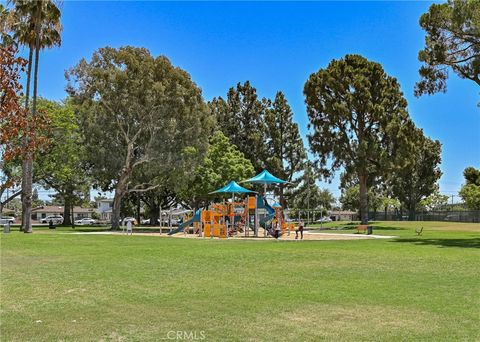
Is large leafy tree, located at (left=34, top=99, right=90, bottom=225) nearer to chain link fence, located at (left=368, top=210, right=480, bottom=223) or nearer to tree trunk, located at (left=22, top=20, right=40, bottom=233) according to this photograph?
tree trunk, located at (left=22, top=20, right=40, bottom=233)

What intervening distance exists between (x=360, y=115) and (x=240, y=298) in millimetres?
46360

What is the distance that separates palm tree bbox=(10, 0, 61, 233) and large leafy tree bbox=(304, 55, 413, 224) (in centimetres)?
2756

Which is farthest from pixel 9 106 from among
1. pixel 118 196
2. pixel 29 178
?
pixel 118 196

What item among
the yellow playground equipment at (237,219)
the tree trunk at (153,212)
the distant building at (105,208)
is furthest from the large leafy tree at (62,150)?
the distant building at (105,208)

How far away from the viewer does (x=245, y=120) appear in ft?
231

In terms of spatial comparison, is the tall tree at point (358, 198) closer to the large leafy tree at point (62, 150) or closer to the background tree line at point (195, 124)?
the background tree line at point (195, 124)

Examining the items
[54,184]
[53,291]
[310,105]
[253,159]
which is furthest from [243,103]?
[53,291]

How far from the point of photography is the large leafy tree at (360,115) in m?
52.2

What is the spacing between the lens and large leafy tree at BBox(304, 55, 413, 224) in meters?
52.2

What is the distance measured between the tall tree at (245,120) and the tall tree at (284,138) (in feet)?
4.03

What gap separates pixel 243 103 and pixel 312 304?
205 feet

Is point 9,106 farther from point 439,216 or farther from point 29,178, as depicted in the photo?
point 439,216

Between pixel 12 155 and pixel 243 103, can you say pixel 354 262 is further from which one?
pixel 243 103

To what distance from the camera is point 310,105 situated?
5644 centimetres
